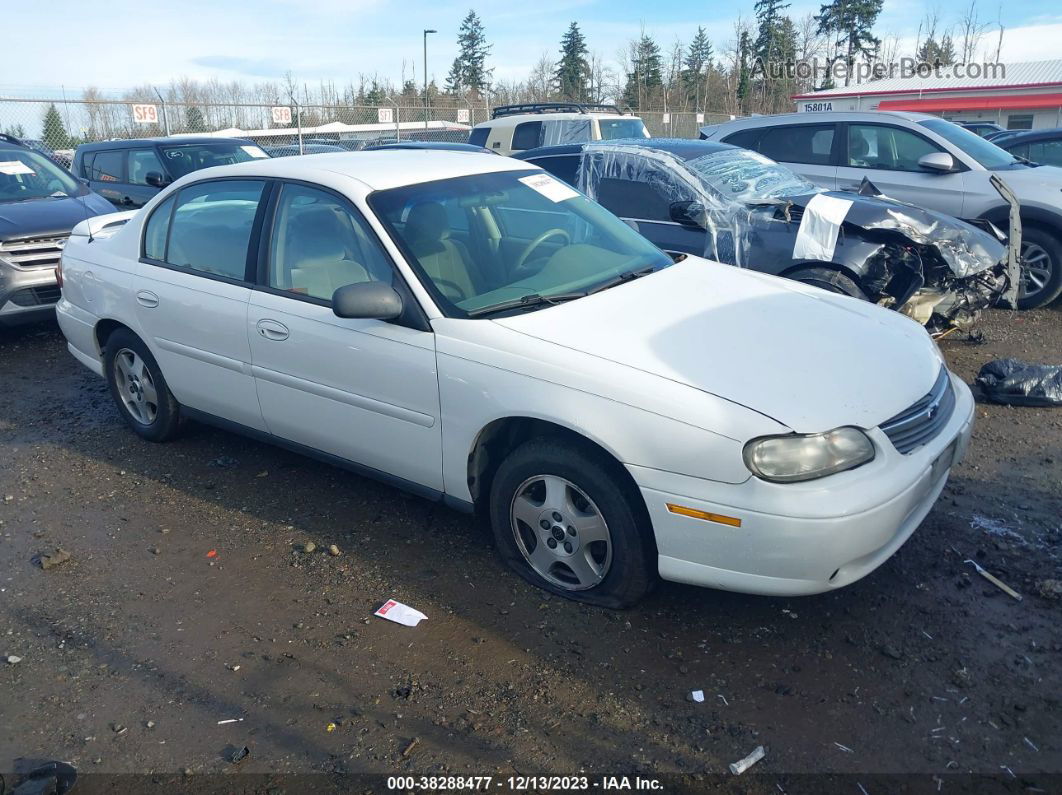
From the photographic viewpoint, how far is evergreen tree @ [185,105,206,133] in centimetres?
2370

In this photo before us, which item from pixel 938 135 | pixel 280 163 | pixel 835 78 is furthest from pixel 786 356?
pixel 835 78

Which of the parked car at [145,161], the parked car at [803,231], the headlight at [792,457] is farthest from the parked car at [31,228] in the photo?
the headlight at [792,457]

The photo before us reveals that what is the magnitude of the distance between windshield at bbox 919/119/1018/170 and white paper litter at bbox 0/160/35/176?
9.11 metres

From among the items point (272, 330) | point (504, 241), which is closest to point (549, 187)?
point (504, 241)

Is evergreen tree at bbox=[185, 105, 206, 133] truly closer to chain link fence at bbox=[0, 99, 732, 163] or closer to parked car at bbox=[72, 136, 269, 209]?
chain link fence at bbox=[0, 99, 732, 163]

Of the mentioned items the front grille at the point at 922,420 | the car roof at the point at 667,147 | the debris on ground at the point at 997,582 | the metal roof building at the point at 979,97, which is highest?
the metal roof building at the point at 979,97

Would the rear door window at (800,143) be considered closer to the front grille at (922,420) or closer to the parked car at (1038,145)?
the parked car at (1038,145)

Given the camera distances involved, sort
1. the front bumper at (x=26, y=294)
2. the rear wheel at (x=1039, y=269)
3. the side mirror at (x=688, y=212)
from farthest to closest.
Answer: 1. the rear wheel at (x=1039, y=269)
2. the front bumper at (x=26, y=294)
3. the side mirror at (x=688, y=212)

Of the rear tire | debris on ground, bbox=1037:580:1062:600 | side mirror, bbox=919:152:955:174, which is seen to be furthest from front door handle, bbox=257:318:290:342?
side mirror, bbox=919:152:955:174

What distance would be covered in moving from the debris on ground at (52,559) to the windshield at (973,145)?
27.0 feet

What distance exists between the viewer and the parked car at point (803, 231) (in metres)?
6.00

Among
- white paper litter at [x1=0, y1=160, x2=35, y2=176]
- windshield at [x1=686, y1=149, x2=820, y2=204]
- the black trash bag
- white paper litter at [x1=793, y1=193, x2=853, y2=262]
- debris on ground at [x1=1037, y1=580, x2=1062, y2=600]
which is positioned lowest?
debris on ground at [x1=1037, y1=580, x2=1062, y2=600]

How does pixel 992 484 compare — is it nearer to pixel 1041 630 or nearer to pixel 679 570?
pixel 1041 630

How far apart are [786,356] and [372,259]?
1.83 m
